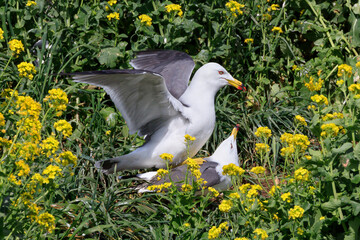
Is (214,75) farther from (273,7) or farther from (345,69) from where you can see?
(345,69)

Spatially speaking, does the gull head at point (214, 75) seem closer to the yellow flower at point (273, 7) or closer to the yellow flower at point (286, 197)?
the yellow flower at point (273, 7)

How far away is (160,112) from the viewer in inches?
167

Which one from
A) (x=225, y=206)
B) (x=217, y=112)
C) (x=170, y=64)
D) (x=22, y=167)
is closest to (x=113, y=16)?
(x=170, y=64)

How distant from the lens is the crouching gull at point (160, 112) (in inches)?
157

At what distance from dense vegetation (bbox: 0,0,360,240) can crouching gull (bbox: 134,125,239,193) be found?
4.4 inches

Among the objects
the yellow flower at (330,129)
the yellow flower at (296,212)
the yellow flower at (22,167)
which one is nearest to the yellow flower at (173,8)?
the yellow flower at (330,129)

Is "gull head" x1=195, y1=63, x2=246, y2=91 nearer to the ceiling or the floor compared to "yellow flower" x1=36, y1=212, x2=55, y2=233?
nearer to the floor

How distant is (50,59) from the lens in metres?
4.64

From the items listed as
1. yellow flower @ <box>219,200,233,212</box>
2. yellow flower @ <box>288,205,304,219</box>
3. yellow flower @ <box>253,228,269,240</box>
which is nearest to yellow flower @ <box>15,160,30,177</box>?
yellow flower @ <box>219,200,233,212</box>

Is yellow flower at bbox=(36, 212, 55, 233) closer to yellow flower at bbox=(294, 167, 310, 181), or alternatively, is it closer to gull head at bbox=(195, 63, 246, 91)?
yellow flower at bbox=(294, 167, 310, 181)

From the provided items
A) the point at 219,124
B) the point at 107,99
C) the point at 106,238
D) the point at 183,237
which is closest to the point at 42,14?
the point at 107,99

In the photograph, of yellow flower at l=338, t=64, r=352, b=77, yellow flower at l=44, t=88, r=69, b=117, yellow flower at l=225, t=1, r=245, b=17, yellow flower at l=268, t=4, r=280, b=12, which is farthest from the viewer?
yellow flower at l=268, t=4, r=280, b=12

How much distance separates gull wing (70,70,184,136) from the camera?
3785 mm

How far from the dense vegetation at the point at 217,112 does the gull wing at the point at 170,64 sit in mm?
111
